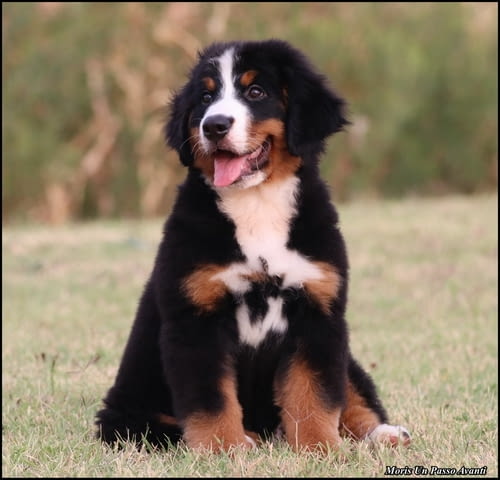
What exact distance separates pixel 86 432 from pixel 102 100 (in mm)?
15013

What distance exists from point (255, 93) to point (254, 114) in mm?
120

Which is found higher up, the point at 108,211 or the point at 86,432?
the point at 86,432

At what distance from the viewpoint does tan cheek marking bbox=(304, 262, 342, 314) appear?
3717 mm

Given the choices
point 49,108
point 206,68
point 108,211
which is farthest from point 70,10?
point 206,68

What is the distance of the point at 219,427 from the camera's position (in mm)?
3574

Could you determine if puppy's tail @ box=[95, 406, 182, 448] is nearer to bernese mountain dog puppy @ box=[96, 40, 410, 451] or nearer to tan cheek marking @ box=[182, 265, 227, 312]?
bernese mountain dog puppy @ box=[96, 40, 410, 451]

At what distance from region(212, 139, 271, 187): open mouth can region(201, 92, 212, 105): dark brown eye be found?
248 mm

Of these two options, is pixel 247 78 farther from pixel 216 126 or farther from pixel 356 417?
pixel 356 417

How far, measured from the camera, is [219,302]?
3654 millimetres

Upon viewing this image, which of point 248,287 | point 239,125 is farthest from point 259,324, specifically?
point 239,125

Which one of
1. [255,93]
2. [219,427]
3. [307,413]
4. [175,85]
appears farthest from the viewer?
[175,85]

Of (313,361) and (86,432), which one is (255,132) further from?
(86,432)

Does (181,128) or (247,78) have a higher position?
(247,78)

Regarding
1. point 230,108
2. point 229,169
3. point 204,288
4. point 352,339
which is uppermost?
point 230,108
